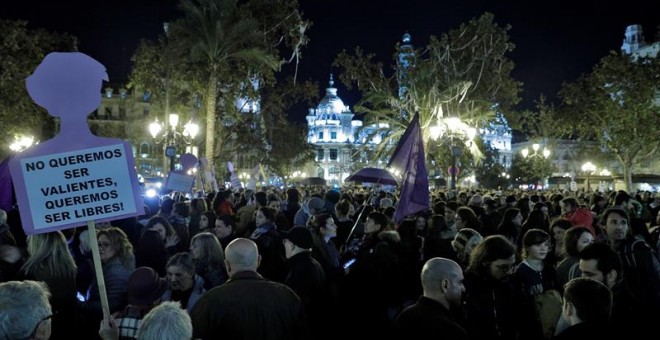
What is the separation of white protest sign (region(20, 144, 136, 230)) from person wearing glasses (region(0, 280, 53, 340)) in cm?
83

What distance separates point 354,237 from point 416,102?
20.0 m

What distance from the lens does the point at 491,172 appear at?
5441 centimetres

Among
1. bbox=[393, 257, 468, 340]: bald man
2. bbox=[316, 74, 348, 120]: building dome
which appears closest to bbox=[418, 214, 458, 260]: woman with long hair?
bbox=[393, 257, 468, 340]: bald man

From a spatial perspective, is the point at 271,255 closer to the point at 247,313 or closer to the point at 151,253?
the point at 151,253

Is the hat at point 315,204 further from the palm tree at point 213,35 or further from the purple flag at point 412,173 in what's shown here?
the palm tree at point 213,35

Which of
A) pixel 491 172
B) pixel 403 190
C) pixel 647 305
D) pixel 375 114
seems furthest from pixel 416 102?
pixel 491 172

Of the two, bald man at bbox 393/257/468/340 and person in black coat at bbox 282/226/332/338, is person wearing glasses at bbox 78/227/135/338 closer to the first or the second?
person in black coat at bbox 282/226/332/338

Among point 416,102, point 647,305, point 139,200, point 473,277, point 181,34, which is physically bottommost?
point 647,305

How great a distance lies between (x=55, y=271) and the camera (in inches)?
189

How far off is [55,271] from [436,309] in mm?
3138

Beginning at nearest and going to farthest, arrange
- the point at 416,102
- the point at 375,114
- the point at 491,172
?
the point at 416,102 → the point at 375,114 → the point at 491,172

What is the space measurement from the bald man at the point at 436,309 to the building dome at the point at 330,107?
128 m

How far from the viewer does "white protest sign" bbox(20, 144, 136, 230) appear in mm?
3895

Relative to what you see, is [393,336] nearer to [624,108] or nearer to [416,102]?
[416,102]
